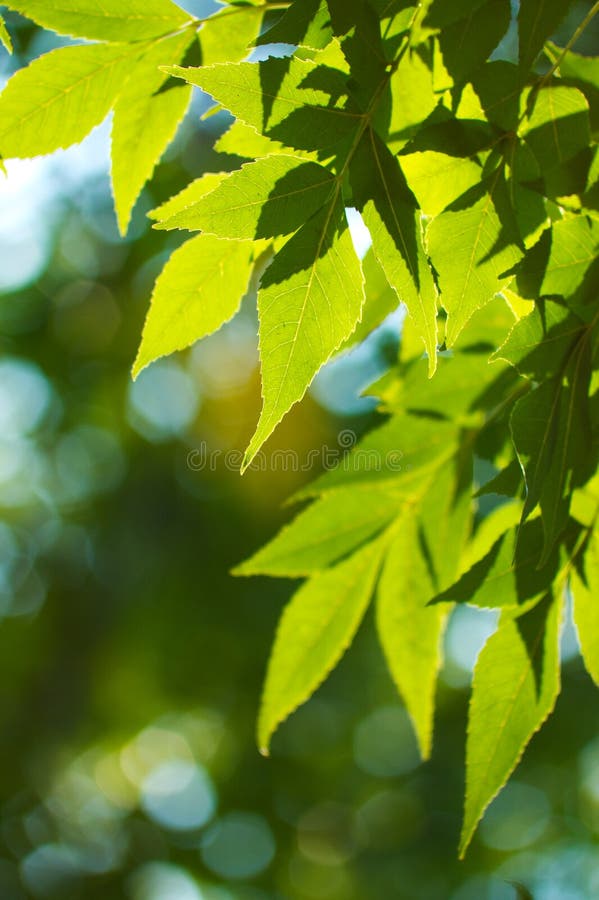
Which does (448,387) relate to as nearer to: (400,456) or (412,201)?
(400,456)

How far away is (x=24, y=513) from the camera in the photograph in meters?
8.49

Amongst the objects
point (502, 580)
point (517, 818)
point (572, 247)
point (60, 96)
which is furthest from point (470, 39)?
point (517, 818)

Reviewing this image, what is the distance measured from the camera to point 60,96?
105cm

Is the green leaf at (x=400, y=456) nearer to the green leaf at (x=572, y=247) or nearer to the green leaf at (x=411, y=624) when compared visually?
the green leaf at (x=411, y=624)

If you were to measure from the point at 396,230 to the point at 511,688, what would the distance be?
616 mm

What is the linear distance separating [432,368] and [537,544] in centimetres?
31

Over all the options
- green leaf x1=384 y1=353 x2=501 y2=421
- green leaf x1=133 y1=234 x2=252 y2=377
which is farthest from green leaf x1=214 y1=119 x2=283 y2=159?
green leaf x1=384 y1=353 x2=501 y2=421

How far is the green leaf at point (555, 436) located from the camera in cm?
89

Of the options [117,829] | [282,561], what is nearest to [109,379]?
[117,829]

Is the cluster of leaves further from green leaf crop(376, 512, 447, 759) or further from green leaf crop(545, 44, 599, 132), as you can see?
green leaf crop(376, 512, 447, 759)

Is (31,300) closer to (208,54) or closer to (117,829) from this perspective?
(117,829)

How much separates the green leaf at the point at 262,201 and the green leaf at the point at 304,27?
0.13 meters

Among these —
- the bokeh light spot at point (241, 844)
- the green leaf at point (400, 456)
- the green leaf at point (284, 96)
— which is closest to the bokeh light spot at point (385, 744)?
the bokeh light spot at point (241, 844)

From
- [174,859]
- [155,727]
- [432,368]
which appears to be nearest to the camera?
[432,368]
